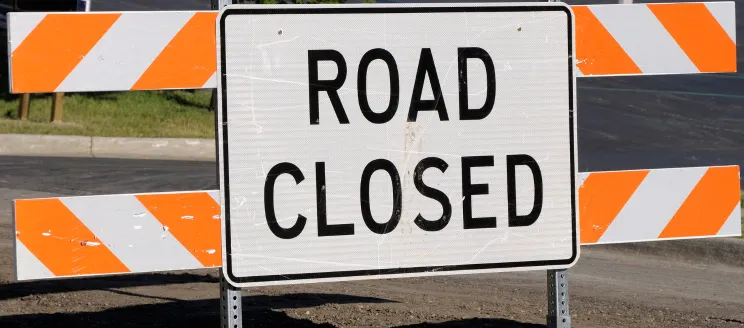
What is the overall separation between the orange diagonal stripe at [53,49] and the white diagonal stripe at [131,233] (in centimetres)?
36

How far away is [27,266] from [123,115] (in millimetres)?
16078

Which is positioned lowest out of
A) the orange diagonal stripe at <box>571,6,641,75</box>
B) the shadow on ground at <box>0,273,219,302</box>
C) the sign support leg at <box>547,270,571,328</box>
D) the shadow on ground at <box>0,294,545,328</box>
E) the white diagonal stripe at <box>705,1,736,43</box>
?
the shadow on ground at <box>0,273,219,302</box>

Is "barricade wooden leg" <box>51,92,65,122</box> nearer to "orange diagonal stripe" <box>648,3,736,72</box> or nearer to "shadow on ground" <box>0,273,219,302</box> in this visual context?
"shadow on ground" <box>0,273,219,302</box>

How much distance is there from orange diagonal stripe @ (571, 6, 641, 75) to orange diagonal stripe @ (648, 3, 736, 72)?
217 mm

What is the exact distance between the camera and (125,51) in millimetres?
3510

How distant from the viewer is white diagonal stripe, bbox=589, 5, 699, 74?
4.02 meters

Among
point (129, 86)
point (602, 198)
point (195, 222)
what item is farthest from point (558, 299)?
point (129, 86)

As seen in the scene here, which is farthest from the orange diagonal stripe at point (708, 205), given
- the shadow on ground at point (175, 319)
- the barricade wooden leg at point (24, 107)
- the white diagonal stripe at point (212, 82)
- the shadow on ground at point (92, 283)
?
the barricade wooden leg at point (24, 107)

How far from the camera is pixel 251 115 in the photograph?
11.9 ft

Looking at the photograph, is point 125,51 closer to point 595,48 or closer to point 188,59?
point 188,59

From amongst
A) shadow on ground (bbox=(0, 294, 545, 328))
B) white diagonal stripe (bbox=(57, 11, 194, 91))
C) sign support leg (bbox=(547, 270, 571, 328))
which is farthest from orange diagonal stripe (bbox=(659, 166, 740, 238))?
shadow on ground (bbox=(0, 294, 545, 328))

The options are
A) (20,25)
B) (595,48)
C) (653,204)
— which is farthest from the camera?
(653,204)

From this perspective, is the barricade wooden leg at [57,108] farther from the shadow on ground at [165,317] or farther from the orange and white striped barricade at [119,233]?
the orange and white striped barricade at [119,233]

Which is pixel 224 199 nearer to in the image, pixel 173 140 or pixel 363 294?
pixel 363 294
